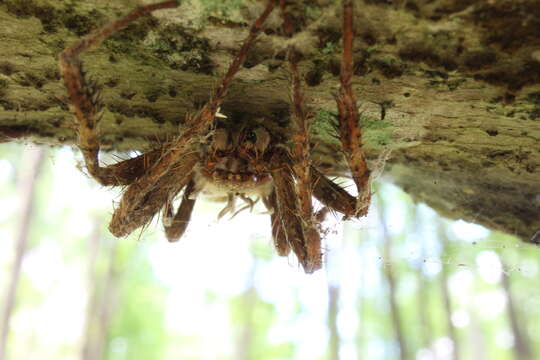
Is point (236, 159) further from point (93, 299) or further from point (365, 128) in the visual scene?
point (93, 299)

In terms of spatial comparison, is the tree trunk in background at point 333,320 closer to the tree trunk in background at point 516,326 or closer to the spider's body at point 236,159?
the tree trunk in background at point 516,326

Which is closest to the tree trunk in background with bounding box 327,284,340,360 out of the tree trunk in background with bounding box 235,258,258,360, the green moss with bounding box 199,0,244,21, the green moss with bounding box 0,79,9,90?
the green moss with bounding box 0,79,9,90

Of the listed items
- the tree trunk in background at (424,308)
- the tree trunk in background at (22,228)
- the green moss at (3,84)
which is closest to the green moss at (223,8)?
the green moss at (3,84)

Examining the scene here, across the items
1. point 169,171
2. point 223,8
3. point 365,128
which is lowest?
point 169,171

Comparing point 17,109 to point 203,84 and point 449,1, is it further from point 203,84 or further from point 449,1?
point 449,1

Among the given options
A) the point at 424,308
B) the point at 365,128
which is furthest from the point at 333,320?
the point at 365,128

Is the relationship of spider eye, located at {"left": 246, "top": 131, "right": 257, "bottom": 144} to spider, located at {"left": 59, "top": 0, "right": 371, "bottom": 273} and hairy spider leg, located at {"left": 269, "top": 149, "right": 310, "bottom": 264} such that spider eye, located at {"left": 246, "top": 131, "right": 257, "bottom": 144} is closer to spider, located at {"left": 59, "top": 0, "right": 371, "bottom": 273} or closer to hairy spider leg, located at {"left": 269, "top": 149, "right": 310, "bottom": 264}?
spider, located at {"left": 59, "top": 0, "right": 371, "bottom": 273}
